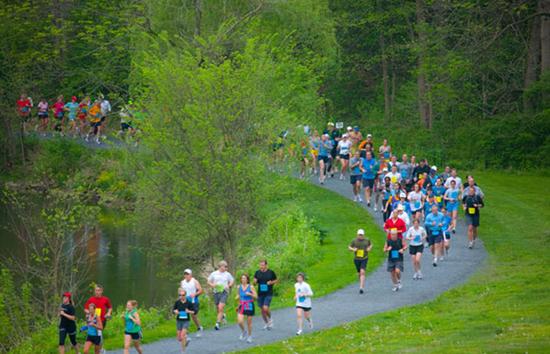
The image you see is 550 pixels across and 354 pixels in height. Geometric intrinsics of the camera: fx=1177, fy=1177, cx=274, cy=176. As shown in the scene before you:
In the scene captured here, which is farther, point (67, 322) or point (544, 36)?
point (544, 36)

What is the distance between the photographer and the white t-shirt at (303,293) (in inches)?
1009

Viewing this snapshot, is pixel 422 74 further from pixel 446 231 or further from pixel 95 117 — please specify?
pixel 446 231

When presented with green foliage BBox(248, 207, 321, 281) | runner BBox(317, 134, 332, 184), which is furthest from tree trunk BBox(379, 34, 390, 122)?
green foliage BBox(248, 207, 321, 281)

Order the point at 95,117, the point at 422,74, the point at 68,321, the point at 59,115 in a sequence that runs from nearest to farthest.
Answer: the point at 68,321
the point at 422,74
the point at 95,117
the point at 59,115

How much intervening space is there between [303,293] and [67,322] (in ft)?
16.8

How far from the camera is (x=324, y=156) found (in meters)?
43.6

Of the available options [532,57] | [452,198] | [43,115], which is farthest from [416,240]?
[43,115]

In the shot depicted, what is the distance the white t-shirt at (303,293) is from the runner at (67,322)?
15.9 feet

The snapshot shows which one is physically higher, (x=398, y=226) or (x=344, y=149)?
(x=344, y=149)

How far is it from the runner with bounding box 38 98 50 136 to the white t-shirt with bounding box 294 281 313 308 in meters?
32.3

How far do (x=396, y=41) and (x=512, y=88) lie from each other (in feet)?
38.6

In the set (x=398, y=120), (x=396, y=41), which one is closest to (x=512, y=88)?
(x=398, y=120)

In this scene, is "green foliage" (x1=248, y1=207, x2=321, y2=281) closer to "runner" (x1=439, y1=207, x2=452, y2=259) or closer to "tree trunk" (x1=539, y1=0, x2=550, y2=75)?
"runner" (x1=439, y1=207, x2=452, y2=259)

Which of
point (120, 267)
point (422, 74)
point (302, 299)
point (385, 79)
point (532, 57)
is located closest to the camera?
point (302, 299)
